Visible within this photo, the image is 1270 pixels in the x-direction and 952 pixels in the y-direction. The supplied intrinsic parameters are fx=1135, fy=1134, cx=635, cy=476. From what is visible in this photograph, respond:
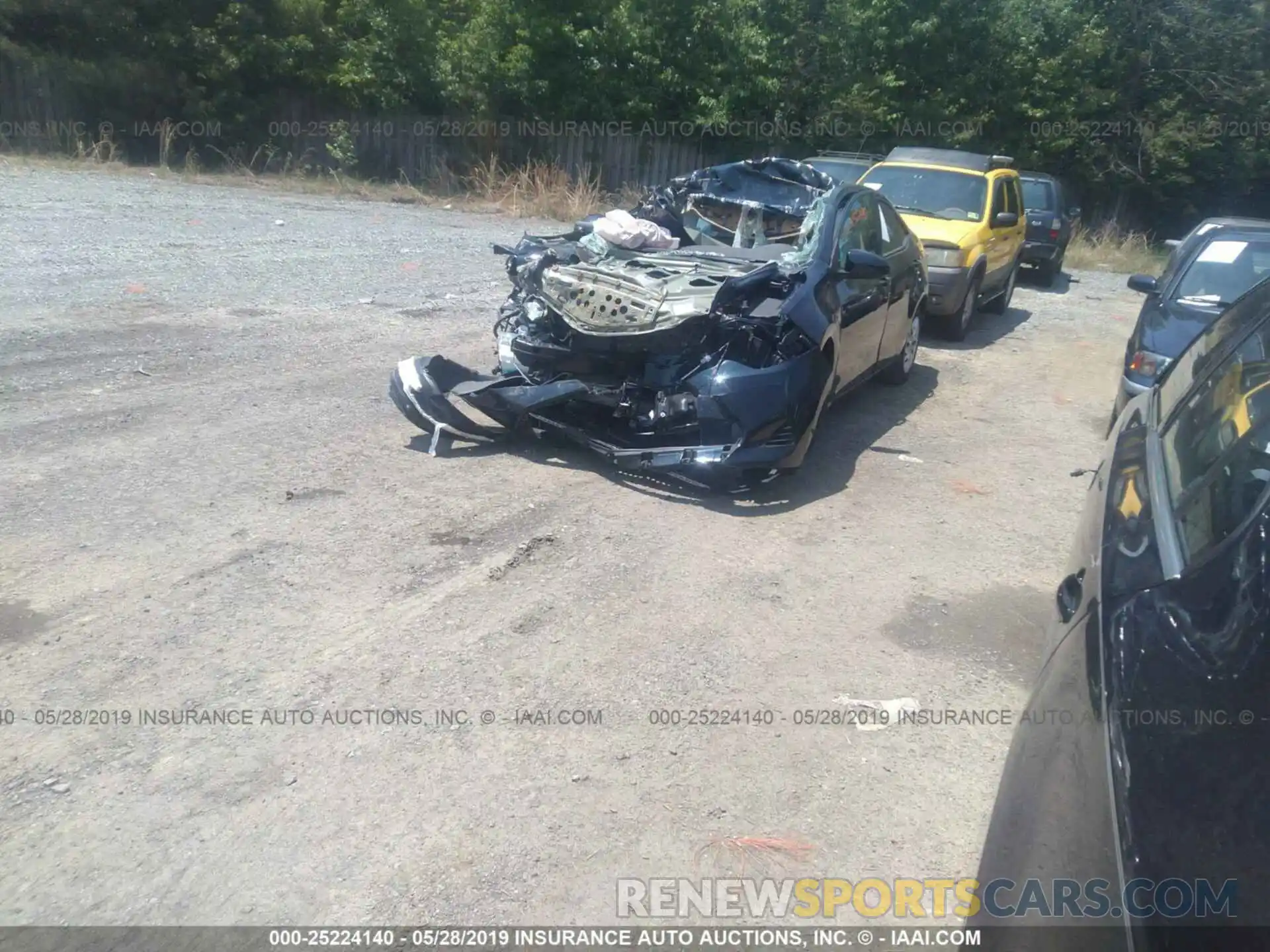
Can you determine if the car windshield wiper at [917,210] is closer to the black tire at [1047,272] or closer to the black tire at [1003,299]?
the black tire at [1003,299]

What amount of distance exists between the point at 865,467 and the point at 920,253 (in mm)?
3165

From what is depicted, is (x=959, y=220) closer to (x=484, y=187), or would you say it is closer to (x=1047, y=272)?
(x=1047, y=272)

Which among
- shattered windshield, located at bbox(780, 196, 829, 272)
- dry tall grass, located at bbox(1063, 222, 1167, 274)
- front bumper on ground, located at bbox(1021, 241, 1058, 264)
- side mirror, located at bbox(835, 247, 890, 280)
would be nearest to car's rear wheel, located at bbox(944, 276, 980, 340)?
shattered windshield, located at bbox(780, 196, 829, 272)

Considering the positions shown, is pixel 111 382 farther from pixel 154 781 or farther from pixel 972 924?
pixel 972 924

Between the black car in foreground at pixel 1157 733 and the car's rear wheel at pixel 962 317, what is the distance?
29.7ft

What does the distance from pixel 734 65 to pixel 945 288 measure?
14.6 metres

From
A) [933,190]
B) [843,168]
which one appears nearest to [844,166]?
[843,168]

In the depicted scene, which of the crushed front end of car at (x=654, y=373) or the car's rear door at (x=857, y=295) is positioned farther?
the car's rear door at (x=857, y=295)

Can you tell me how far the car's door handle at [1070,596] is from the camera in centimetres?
283

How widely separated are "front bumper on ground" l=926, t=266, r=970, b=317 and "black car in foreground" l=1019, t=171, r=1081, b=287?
6459 mm

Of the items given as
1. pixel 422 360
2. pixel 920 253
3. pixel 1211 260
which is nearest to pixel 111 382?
pixel 422 360

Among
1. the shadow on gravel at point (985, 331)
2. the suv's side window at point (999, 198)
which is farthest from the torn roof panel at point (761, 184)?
the suv's side window at point (999, 198)

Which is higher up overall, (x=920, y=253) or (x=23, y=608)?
(x=920, y=253)

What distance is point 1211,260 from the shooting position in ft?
29.0
